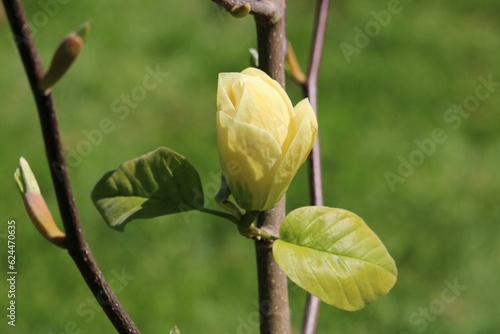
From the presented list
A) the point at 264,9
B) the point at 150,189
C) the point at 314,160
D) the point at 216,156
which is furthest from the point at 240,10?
the point at 216,156

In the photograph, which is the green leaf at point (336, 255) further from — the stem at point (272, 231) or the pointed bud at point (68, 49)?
the pointed bud at point (68, 49)

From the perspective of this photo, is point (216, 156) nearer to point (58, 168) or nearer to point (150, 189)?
point (150, 189)

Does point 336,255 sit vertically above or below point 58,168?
below

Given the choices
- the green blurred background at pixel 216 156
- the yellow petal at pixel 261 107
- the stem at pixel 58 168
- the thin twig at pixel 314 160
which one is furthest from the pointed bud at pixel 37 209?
the green blurred background at pixel 216 156

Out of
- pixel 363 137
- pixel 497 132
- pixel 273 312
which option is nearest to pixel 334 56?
pixel 363 137

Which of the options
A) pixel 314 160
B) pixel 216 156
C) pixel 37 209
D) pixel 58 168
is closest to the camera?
pixel 58 168

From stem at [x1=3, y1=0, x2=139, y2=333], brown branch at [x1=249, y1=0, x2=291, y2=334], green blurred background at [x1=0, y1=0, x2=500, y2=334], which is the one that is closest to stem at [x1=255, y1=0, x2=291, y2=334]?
brown branch at [x1=249, y1=0, x2=291, y2=334]
